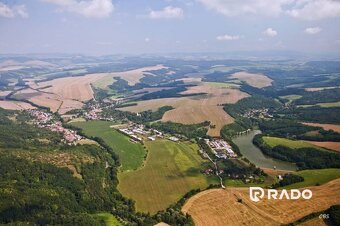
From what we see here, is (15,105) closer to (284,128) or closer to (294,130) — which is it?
(284,128)

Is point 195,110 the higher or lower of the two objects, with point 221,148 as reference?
lower

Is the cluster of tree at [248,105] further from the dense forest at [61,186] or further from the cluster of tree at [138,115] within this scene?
the dense forest at [61,186]

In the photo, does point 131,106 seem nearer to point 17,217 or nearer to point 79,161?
point 79,161

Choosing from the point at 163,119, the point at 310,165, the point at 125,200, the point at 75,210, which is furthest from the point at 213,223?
the point at 163,119

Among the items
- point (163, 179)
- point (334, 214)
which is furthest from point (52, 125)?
point (334, 214)
